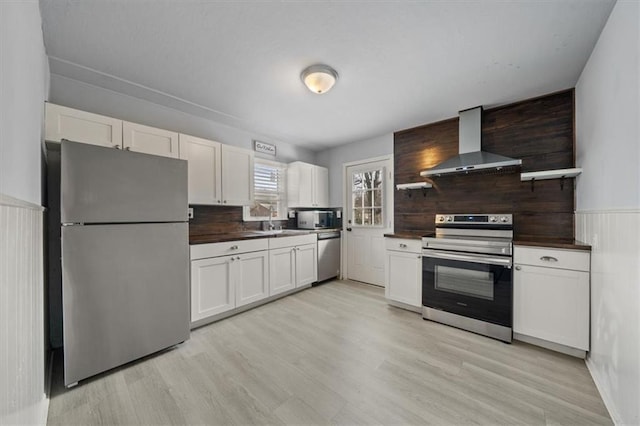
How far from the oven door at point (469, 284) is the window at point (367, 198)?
1.33m

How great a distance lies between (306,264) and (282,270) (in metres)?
0.46

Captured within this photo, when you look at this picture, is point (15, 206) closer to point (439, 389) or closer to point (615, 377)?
point (439, 389)

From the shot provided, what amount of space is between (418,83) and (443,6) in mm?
879

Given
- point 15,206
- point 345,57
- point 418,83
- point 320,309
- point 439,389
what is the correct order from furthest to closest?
point 320,309 → point 418,83 → point 345,57 → point 439,389 → point 15,206

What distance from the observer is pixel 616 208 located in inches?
57.3

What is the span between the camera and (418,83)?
2.30 meters

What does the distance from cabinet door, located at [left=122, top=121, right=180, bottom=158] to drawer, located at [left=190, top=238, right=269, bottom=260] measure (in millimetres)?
1030

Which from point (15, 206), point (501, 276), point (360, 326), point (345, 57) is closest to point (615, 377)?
point (501, 276)

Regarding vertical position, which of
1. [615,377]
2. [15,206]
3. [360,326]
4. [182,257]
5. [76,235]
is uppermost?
[15,206]

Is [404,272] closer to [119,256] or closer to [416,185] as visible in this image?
[416,185]

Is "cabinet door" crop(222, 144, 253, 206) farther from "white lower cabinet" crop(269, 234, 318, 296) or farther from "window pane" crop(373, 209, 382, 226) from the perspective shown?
"window pane" crop(373, 209, 382, 226)

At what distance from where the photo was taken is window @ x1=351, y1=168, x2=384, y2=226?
12.9 feet

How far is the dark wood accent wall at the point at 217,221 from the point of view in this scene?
9.97ft

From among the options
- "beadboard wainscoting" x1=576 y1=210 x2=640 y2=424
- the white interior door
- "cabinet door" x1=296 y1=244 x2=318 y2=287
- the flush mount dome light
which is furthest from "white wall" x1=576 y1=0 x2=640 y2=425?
"cabinet door" x1=296 y1=244 x2=318 y2=287
